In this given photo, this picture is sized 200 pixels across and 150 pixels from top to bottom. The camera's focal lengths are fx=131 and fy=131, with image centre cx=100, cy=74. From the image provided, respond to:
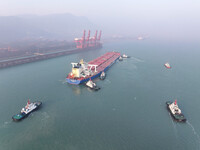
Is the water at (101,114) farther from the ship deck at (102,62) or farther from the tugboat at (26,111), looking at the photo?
the ship deck at (102,62)

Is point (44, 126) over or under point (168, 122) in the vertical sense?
under

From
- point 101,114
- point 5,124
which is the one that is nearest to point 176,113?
point 101,114

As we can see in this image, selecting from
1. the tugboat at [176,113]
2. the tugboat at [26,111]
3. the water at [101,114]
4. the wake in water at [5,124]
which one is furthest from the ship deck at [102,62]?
the wake in water at [5,124]

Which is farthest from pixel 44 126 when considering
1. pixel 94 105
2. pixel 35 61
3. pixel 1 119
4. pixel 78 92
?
pixel 35 61

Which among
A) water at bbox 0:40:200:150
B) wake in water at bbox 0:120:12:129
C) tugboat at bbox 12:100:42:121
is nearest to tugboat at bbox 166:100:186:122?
water at bbox 0:40:200:150

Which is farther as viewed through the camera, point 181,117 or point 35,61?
point 35,61

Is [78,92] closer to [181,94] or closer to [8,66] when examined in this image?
[181,94]

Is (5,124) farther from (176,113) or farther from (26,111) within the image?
(176,113)

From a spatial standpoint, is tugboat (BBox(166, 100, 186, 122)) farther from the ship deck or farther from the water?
the ship deck
